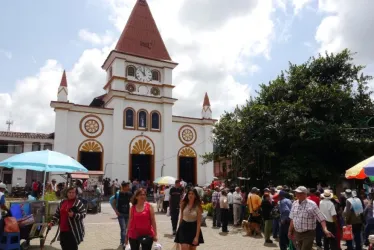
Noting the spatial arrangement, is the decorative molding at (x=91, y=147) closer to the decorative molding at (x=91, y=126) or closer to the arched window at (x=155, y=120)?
the decorative molding at (x=91, y=126)

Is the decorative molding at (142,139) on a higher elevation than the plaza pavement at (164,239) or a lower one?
higher

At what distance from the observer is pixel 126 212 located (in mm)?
8289

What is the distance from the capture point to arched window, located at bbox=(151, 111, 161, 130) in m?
29.9

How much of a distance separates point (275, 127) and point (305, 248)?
11412mm

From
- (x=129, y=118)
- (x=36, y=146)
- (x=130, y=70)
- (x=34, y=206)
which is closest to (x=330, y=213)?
(x=34, y=206)

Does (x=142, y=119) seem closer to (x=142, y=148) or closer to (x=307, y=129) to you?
(x=142, y=148)

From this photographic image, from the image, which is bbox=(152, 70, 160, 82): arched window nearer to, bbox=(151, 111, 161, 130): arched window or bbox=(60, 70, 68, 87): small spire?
bbox=(151, 111, 161, 130): arched window

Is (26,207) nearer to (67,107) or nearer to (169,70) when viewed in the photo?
(67,107)

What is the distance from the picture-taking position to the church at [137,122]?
88.6 ft

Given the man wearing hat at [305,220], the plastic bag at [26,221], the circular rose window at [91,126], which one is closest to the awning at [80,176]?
the circular rose window at [91,126]

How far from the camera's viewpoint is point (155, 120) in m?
30.0

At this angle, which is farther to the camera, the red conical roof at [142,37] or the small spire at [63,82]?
the red conical roof at [142,37]

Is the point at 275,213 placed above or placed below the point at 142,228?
below

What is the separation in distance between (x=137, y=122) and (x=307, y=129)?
52.3 feet
